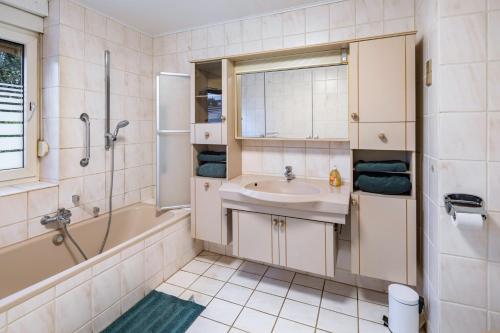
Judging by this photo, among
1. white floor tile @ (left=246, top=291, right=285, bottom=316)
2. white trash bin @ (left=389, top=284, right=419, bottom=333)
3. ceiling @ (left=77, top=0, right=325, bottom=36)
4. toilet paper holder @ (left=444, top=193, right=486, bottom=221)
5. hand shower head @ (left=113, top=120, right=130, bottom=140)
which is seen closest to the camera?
toilet paper holder @ (left=444, top=193, right=486, bottom=221)

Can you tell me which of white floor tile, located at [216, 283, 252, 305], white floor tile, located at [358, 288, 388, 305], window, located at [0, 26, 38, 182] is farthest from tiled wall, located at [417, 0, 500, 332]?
window, located at [0, 26, 38, 182]

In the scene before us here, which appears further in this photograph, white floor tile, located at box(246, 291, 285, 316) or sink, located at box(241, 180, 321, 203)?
white floor tile, located at box(246, 291, 285, 316)

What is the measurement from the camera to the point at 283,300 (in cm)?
193

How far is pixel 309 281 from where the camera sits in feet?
7.07

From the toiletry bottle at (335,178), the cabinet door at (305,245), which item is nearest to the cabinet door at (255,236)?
the cabinet door at (305,245)

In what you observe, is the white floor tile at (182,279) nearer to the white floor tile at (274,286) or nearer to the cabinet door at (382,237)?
the white floor tile at (274,286)

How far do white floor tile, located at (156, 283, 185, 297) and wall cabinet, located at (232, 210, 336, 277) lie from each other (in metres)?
0.55

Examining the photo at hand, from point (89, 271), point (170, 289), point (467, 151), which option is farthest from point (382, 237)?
point (89, 271)

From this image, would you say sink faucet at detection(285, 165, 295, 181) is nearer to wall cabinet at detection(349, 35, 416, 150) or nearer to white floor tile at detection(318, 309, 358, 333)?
wall cabinet at detection(349, 35, 416, 150)

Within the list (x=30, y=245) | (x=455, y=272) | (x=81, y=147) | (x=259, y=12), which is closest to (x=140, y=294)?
(x=30, y=245)

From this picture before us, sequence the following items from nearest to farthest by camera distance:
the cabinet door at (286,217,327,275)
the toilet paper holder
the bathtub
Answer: the toilet paper holder < the bathtub < the cabinet door at (286,217,327,275)

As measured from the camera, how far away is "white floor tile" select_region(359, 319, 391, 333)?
163 cm

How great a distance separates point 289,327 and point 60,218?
1864 mm

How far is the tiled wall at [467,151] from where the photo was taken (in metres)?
1.19
